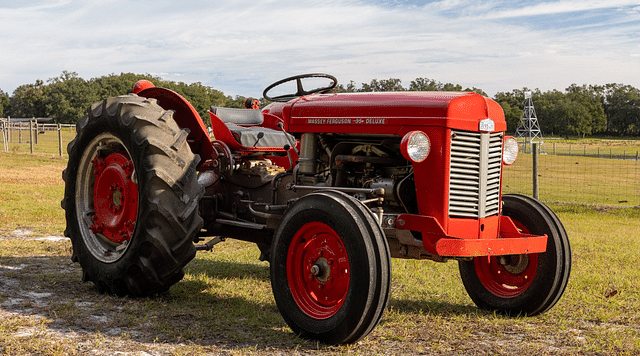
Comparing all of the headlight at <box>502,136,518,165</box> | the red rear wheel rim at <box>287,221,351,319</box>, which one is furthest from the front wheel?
the red rear wheel rim at <box>287,221,351,319</box>

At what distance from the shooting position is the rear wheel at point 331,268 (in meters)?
3.87

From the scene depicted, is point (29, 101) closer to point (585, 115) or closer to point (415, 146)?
point (585, 115)

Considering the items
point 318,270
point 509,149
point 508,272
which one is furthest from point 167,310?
point 509,149

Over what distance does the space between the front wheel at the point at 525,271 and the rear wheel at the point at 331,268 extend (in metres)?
1.43

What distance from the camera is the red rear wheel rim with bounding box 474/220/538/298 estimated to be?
5.14m

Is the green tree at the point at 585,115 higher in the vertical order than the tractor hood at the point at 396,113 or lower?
higher

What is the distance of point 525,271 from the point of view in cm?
518

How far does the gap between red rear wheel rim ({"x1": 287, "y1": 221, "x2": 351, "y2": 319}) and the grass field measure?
0.89 ft

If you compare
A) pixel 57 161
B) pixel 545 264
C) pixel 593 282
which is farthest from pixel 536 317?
pixel 57 161

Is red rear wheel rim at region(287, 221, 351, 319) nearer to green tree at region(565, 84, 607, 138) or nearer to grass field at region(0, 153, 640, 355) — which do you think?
grass field at region(0, 153, 640, 355)

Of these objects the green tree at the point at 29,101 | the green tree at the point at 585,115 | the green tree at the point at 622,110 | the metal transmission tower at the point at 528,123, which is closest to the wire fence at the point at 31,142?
the green tree at the point at 29,101

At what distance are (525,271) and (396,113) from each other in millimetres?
1835

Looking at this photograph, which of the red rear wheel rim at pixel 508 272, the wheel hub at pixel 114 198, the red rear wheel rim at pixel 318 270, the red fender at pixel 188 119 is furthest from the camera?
the red fender at pixel 188 119

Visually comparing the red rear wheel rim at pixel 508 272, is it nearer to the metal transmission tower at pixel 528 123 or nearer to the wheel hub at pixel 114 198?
the wheel hub at pixel 114 198
